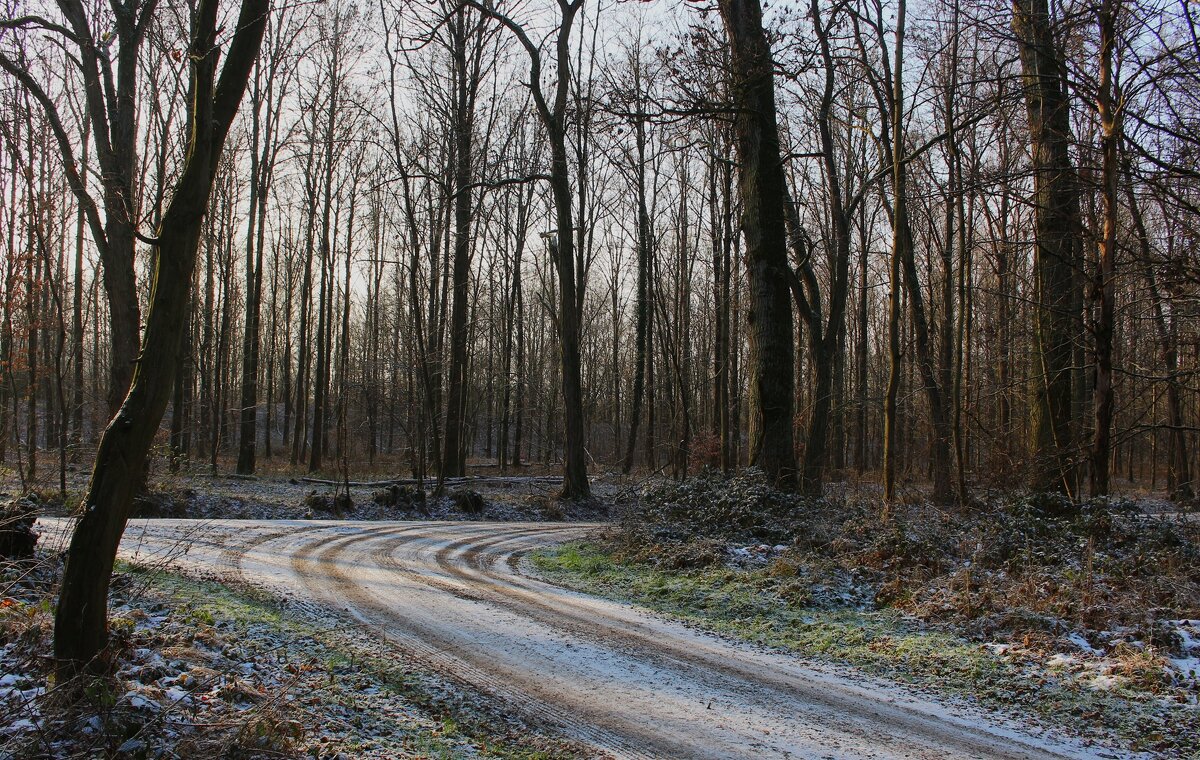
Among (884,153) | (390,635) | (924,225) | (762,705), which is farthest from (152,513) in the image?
(924,225)

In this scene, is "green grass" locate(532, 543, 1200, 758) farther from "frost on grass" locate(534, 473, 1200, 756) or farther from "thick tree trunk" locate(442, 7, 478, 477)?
"thick tree trunk" locate(442, 7, 478, 477)

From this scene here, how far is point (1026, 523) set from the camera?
29.0 ft

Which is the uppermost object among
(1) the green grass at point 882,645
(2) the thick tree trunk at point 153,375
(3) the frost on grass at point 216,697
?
(2) the thick tree trunk at point 153,375

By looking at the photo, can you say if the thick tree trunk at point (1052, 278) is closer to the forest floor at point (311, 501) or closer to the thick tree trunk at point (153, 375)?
the forest floor at point (311, 501)

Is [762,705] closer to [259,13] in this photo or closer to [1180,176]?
[259,13]

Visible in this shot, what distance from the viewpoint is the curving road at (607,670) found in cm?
414

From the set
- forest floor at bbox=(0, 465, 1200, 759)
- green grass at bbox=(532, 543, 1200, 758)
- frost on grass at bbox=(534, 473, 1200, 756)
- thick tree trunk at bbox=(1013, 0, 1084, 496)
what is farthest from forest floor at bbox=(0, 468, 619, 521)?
thick tree trunk at bbox=(1013, 0, 1084, 496)

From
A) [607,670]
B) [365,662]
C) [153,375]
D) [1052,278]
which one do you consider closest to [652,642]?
[607,670]

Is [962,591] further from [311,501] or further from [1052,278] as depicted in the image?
[311,501]

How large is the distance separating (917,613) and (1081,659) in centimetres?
150

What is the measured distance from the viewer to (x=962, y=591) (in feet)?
22.9

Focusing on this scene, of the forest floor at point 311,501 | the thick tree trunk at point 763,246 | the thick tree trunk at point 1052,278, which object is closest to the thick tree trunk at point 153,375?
the thick tree trunk at point 763,246

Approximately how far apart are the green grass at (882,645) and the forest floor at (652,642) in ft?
0.09

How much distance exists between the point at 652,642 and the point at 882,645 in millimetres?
2057
